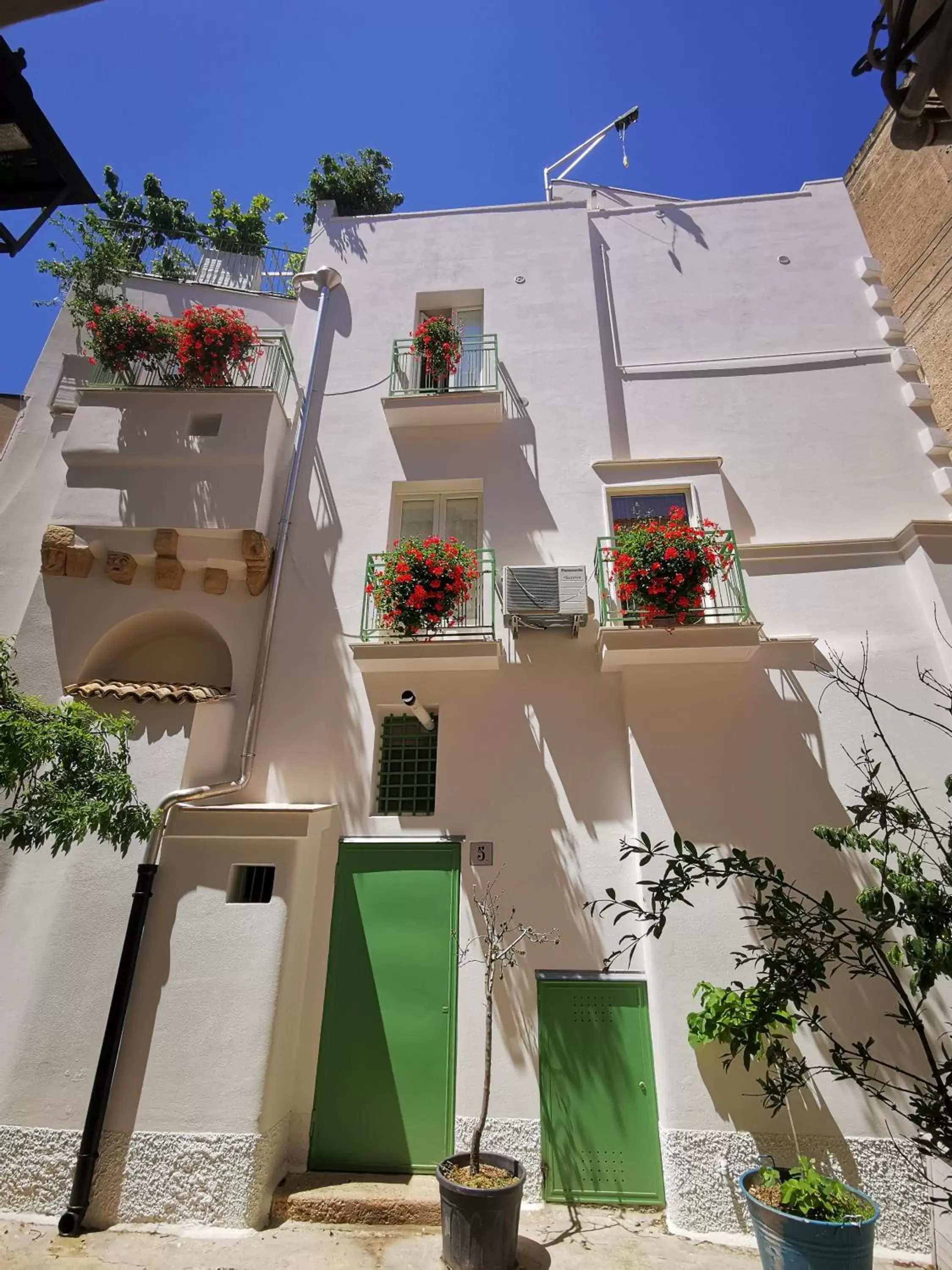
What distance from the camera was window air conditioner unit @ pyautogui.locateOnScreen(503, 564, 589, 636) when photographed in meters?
7.06

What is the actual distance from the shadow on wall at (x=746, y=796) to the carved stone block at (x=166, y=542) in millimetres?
5722

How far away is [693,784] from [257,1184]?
17.0ft

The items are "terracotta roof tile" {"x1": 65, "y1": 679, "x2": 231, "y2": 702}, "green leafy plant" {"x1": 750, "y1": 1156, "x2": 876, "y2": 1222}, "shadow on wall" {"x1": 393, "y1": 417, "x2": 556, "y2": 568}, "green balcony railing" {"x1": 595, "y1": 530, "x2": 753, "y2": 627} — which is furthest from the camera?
"shadow on wall" {"x1": 393, "y1": 417, "x2": 556, "y2": 568}

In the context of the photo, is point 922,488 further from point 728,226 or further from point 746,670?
point 728,226

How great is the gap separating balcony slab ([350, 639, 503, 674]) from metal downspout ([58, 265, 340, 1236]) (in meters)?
1.35

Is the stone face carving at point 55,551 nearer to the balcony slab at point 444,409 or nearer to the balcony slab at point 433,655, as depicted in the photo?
the balcony slab at point 433,655

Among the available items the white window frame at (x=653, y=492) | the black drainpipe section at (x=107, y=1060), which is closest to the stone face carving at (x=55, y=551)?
the black drainpipe section at (x=107, y=1060)

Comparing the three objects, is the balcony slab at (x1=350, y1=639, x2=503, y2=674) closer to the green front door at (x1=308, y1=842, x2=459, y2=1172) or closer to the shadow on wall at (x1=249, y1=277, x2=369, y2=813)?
the shadow on wall at (x1=249, y1=277, x2=369, y2=813)

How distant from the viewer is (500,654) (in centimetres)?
718

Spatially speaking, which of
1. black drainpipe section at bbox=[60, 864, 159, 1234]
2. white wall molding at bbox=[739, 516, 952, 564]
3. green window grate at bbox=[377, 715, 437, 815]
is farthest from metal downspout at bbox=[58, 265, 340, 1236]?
white wall molding at bbox=[739, 516, 952, 564]

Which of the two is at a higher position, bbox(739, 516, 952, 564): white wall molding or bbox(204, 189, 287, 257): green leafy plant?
bbox(204, 189, 287, 257): green leafy plant

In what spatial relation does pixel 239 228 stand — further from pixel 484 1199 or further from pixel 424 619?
pixel 484 1199

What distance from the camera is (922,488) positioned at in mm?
7879

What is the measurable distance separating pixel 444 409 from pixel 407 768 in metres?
4.91
